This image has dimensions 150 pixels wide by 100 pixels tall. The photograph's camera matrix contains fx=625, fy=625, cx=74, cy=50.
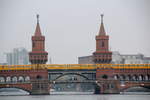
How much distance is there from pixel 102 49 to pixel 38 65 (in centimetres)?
1943

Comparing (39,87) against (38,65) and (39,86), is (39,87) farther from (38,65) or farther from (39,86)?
(38,65)

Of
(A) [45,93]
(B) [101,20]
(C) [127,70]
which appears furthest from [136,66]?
(A) [45,93]

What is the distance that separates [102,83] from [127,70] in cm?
946

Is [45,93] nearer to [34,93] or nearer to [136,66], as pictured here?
[34,93]

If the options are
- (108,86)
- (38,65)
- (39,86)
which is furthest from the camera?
(38,65)

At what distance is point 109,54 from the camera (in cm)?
18188

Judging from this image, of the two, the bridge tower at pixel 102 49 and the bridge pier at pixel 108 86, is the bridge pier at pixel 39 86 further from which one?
the bridge tower at pixel 102 49

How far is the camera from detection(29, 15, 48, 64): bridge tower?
180 meters

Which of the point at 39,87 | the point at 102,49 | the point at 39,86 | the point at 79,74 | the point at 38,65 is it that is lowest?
the point at 39,87

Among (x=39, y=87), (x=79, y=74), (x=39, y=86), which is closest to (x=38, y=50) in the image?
(x=39, y=86)

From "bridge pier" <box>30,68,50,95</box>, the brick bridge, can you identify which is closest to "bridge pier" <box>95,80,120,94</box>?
the brick bridge

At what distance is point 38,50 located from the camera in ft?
593

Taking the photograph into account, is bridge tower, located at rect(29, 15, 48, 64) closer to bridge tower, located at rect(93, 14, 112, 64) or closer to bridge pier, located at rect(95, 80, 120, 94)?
bridge tower, located at rect(93, 14, 112, 64)

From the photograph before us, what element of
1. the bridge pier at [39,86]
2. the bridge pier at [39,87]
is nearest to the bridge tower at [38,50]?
the bridge pier at [39,86]
